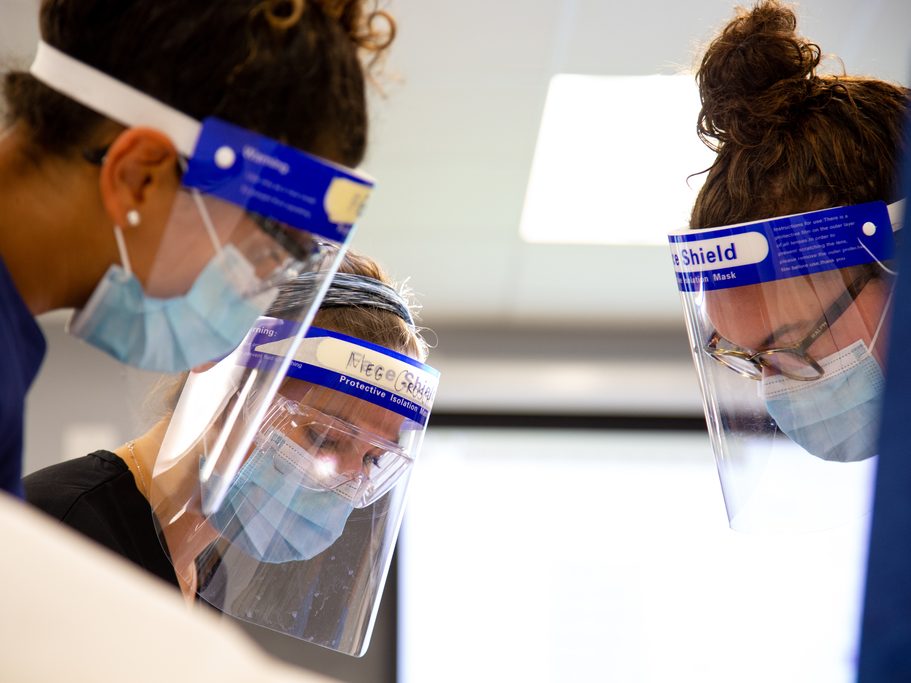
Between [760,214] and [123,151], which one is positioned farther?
[760,214]

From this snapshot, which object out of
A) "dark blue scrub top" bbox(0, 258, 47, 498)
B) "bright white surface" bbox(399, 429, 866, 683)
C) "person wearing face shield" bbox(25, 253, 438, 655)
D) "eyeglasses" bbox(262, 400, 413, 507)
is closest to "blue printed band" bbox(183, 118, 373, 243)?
"dark blue scrub top" bbox(0, 258, 47, 498)

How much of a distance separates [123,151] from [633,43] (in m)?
1.87

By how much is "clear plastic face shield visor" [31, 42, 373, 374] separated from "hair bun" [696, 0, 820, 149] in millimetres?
587

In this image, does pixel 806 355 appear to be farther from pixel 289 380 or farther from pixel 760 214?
pixel 289 380

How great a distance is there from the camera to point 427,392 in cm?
148

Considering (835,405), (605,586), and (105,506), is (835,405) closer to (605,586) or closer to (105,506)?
(105,506)

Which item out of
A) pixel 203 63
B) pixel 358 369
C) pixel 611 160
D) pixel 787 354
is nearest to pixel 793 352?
pixel 787 354

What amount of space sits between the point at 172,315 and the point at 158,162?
0.50ft

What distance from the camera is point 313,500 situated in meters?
1.38

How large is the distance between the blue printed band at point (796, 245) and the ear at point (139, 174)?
0.71 m

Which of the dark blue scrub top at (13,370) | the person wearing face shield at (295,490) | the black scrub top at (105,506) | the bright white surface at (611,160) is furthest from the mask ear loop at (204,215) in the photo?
the bright white surface at (611,160)

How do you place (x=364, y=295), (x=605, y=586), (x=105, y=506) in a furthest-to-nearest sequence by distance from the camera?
1. (x=605, y=586)
2. (x=364, y=295)
3. (x=105, y=506)

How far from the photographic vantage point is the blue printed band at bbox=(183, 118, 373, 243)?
886 mm

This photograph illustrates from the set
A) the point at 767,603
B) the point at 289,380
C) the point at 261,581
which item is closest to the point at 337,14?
the point at 289,380
